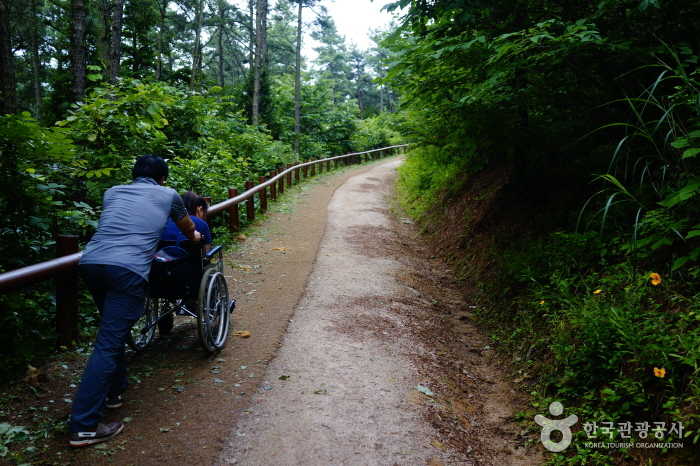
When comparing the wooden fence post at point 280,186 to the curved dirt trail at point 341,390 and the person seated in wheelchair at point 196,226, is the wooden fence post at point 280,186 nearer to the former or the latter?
the curved dirt trail at point 341,390

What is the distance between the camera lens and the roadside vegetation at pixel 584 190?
3.40m

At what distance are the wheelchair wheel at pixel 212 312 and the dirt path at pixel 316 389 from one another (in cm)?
18

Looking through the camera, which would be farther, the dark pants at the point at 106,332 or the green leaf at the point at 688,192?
the green leaf at the point at 688,192

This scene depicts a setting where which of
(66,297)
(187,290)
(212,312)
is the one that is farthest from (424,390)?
(66,297)

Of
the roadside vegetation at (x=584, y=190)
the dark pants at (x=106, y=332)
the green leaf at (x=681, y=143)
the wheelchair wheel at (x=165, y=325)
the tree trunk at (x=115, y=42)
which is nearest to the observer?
the dark pants at (x=106, y=332)

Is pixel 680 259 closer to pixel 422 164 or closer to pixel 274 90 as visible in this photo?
pixel 422 164

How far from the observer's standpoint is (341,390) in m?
4.07

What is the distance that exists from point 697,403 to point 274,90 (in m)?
31.4

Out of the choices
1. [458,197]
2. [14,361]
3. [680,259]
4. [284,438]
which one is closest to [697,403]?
[680,259]

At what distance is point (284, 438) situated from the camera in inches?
131

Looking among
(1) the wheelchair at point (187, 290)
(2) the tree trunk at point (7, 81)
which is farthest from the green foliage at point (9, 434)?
(2) the tree trunk at point (7, 81)

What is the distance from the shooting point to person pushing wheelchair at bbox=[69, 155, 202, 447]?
10.4 feet

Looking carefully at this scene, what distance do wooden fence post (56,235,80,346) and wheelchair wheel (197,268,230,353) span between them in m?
1.38

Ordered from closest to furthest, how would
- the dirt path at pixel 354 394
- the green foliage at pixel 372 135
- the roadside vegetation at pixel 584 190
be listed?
the dirt path at pixel 354 394 < the roadside vegetation at pixel 584 190 < the green foliage at pixel 372 135
